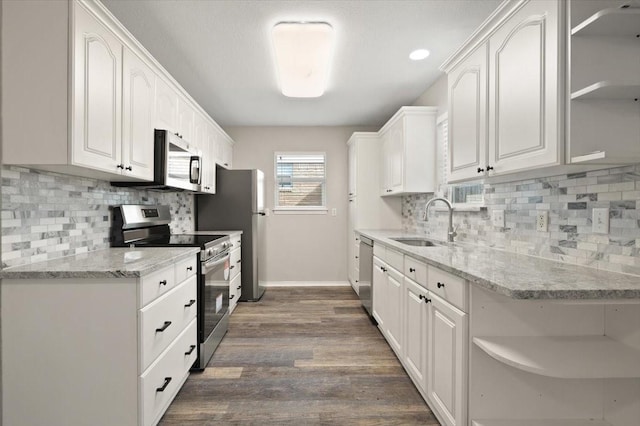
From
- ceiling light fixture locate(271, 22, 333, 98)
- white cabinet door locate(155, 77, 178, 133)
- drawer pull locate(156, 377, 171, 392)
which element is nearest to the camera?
drawer pull locate(156, 377, 171, 392)

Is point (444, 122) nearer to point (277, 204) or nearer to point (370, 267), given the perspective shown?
point (370, 267)

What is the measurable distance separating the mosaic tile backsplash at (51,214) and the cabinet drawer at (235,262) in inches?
51.8

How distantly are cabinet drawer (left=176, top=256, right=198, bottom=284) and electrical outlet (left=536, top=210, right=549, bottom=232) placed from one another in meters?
2.09

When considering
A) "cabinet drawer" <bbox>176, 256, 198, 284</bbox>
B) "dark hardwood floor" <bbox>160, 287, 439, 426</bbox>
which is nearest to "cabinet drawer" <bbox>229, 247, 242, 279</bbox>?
"dark hardwood floor" <bbox>160, 287, 439, 426</bbox>

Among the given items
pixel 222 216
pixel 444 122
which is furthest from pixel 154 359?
pixel 444 122

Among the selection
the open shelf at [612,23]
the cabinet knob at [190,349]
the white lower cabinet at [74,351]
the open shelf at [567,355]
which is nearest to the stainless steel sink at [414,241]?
the open shelf at [567,355]

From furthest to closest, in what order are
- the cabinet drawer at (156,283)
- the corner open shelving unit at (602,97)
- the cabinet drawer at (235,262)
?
1. the cabinet drawer at (235,262)
2. the cabinet drawer at (156,283)
3. the corner open shelving unit at (602,97)

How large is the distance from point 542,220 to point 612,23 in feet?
3.12

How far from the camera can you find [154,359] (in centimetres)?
163

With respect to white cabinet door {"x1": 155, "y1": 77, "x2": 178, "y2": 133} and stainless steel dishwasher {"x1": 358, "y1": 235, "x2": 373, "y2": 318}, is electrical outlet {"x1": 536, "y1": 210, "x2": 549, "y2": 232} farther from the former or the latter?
white cabinet door {"x1": 155, "y1": 77, "x2": 178, "y2": 133}

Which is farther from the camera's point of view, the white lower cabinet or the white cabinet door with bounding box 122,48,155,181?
the white cabinet door with bounding box 122,48,155,181

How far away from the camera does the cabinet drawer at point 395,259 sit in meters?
2.30

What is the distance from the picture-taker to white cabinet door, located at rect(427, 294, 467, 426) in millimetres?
1408

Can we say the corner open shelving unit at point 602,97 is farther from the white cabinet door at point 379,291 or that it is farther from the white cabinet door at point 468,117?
the white cabinet door at point 379,291
